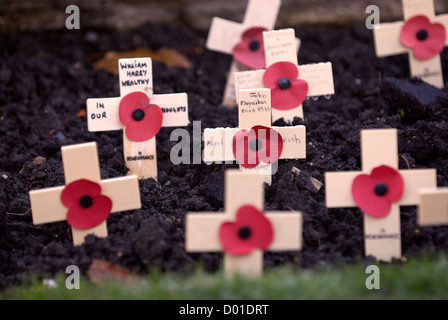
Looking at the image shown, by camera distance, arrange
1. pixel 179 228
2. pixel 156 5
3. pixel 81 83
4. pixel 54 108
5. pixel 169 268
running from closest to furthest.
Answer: pixel 169 268 → pixel 179 228 → pixel 54 108 → pixel 81 83 → pixel 156 5

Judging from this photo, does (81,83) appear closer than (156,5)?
Yes

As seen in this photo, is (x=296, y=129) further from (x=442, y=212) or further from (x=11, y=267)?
(x=11, y=267)

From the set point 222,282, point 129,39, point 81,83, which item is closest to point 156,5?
point 129,39

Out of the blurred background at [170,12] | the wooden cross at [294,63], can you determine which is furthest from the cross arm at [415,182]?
the blurred background at [170,12]

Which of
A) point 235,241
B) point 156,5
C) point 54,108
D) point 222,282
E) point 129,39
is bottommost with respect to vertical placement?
point 222,282

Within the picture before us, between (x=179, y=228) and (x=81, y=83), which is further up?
(x=81, y=83)

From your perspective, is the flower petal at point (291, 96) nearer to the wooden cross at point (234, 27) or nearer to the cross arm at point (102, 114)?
the wooden cross at point (234, 27)

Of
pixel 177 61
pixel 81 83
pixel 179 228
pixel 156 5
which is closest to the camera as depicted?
pixel 179 228

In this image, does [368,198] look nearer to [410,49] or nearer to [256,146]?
[256,146]
